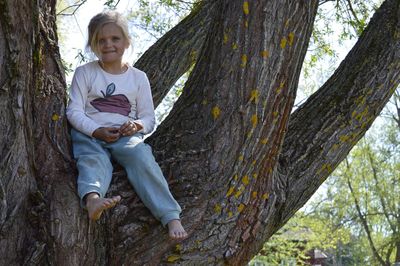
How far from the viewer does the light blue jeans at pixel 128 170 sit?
11.8 ft

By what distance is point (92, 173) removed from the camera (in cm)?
359

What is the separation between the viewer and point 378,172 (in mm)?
27047

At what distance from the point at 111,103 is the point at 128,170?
16.4 inches

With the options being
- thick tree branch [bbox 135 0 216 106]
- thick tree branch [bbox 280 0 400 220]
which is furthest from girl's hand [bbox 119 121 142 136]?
thick tree branch [bbox 135 0 216 106]

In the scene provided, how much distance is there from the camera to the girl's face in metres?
4.05

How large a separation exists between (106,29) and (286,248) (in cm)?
2384

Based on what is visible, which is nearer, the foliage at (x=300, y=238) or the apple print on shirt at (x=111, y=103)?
the apple print on shirt at (x=111, y=103)

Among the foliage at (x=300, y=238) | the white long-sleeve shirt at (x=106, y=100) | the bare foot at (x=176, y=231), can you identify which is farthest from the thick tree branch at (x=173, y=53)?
the foliage at (x=300, y=238)

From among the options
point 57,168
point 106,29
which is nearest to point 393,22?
point 106,29

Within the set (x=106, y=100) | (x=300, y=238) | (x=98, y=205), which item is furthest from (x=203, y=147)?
(x=300, y=238)

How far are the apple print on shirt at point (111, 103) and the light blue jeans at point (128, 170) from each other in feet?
0.67

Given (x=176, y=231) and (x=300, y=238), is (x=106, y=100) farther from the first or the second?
(x=300, y=238)

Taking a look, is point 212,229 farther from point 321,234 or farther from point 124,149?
point 321,234

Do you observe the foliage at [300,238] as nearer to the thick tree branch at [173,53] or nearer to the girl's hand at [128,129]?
the thick tree branch at [173,53]
